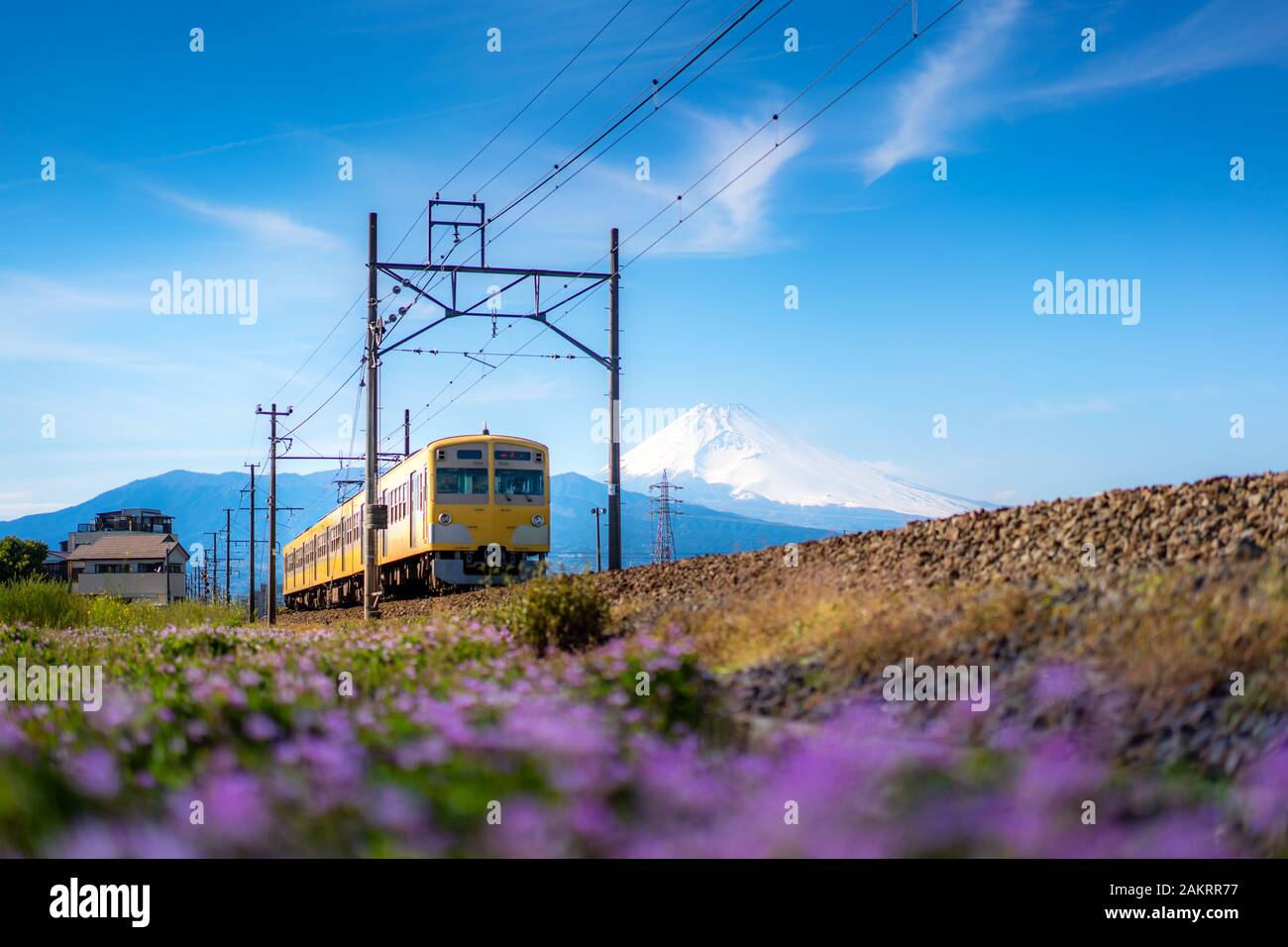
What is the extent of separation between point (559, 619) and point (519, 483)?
15.3 m

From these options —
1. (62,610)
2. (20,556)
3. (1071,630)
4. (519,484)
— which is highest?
(519,484)

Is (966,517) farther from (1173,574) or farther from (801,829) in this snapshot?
(801,829)

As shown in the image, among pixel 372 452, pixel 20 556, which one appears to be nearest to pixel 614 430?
pixel 372 452

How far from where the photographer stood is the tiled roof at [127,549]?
89.1 metres

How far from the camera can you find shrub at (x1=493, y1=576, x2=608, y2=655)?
9.16m

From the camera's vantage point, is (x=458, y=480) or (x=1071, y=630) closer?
(x=1071, y=630)

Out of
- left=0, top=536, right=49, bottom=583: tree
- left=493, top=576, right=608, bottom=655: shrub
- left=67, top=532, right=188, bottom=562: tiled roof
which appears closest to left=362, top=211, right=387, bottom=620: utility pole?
left=493, top=576, right=608, bottom=655: shrub

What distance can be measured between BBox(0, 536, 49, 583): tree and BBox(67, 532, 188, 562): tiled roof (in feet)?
11.9

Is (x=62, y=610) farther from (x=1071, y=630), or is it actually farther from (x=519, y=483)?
(x=1071, y=630)

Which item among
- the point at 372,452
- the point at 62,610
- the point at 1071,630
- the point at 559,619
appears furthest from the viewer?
the point at 372,452

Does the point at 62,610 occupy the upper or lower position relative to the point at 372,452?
lower

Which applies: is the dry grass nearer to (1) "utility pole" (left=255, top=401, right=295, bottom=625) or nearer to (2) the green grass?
(2) the green grass

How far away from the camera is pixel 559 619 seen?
9227 millimetres
